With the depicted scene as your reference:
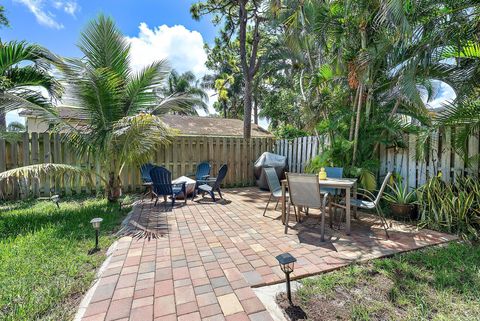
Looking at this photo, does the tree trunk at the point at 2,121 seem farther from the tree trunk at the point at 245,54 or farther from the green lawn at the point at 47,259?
the tree trunk at the point at 245,54

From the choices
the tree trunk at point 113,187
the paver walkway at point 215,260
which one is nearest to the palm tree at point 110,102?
the tree trunk at point 113,187

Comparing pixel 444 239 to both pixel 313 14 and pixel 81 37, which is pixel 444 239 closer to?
pixel 313 14

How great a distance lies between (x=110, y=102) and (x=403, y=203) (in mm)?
6785

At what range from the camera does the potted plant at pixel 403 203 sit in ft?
15.7

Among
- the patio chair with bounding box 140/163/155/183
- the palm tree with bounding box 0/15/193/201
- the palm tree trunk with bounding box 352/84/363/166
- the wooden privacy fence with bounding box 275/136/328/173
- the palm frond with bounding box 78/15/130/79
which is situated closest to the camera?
the palm tree with bounding box 0/15/193/201

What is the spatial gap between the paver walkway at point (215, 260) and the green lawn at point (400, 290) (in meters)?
0.28

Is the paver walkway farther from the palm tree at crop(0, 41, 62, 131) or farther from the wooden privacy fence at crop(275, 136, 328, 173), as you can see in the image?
the palm tree at crop(0, 41, 62, 131)

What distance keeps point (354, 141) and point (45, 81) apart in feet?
24.4

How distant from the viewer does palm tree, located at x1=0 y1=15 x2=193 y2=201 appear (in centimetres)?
533

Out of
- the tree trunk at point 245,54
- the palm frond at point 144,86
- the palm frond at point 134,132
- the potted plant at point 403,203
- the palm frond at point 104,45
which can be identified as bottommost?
the potted plant at point 403,203

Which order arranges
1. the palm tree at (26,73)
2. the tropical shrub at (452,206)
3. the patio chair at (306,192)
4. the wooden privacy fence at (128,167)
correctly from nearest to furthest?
the patio chair at (306,192)
the tropical shrub at (452,206)
the palm tree at (26,73)
the wooden privacy fence at (128,167)

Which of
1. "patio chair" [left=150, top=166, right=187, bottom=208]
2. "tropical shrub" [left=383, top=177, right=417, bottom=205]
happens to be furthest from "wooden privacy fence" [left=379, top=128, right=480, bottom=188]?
"patio chair" [left=150, top=166, right=187, bottom=208]

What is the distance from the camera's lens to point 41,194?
23.4 ft

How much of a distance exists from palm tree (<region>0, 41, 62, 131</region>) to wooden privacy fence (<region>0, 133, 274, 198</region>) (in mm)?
1682
